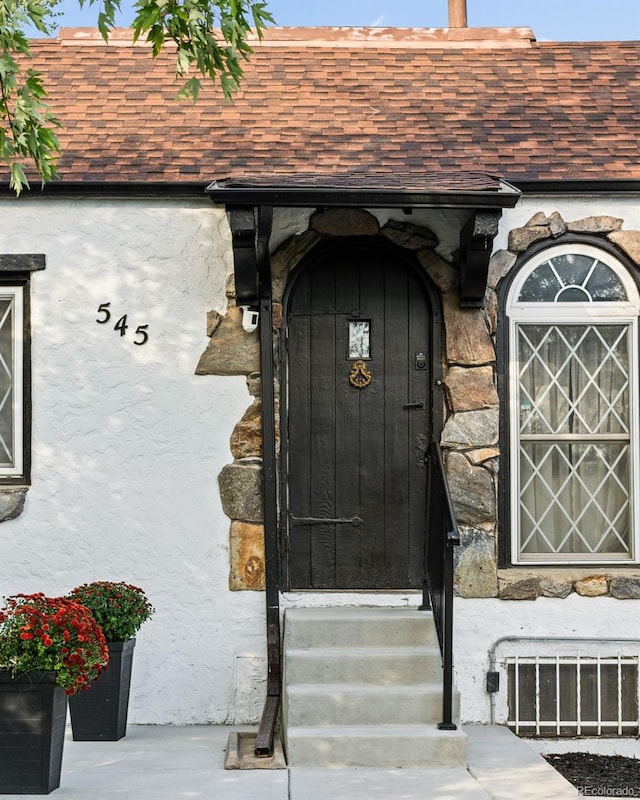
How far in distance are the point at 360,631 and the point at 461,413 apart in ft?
4.77

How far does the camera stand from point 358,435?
713cm

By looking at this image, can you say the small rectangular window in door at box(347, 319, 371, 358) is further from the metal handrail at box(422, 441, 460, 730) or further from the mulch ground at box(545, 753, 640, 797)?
the mulch ground at box(545, 753, 640, 797)

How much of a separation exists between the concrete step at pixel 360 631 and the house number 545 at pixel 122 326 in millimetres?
1925

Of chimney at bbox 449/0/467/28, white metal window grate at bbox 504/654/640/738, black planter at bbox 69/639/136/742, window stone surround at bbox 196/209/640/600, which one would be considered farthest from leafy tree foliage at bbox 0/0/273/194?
chimney at bbox 449/0/467/28

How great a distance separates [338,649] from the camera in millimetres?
6535

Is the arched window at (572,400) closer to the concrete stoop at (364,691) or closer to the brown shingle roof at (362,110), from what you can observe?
the brown shingle roof at (362,110)

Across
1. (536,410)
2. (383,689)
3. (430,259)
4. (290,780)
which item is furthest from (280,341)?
(290,780)

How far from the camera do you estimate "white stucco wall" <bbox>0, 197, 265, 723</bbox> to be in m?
6.86

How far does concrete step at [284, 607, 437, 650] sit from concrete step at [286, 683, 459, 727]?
1.50 ft

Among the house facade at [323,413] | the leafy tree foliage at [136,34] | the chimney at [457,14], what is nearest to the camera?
the leafy tree foliage at [136,34]

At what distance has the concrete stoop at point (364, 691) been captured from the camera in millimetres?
5832

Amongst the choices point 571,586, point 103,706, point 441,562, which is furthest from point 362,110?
point 103,706

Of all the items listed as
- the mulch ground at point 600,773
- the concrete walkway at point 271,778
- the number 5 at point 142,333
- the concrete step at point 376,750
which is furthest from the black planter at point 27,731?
the mulch ground at point 600,773

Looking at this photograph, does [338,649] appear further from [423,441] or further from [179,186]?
[179,186]
